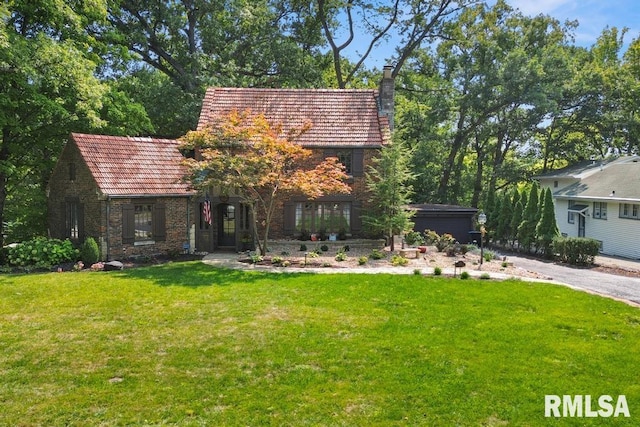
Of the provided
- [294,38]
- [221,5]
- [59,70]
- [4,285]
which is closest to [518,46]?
[294,38]

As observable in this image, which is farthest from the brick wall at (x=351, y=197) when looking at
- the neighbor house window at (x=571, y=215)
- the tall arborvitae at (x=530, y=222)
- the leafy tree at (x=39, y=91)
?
the neighbor house window at (x=571, y=215)

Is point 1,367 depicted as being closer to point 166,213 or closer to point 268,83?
point 166,213


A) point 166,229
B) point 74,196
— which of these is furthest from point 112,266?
point 74,196

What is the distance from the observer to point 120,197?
17469mm

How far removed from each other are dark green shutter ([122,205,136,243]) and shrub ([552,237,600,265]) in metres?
19.8

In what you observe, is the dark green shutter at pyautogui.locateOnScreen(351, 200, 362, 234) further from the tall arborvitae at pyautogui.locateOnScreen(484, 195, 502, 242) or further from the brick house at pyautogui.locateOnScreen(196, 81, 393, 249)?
the tall arborvitae at pyautogui.locateOnScreen(484, 195, 502, 242)

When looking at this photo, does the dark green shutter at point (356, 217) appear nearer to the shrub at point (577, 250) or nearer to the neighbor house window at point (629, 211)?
the shrub at point (577, 250)

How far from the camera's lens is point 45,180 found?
23.2 metres

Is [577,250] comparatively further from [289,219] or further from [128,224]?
[128,224]

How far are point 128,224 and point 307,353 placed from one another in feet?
41.3

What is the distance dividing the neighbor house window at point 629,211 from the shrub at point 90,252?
85.0 feet

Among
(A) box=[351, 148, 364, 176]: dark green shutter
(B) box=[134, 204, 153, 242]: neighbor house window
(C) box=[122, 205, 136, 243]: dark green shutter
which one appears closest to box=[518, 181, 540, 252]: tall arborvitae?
A: (A) box=[351, 148, 364, 176]: dark green shutter

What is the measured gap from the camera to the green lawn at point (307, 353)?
625 cm

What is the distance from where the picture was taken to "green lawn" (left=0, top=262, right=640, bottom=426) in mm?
6254
